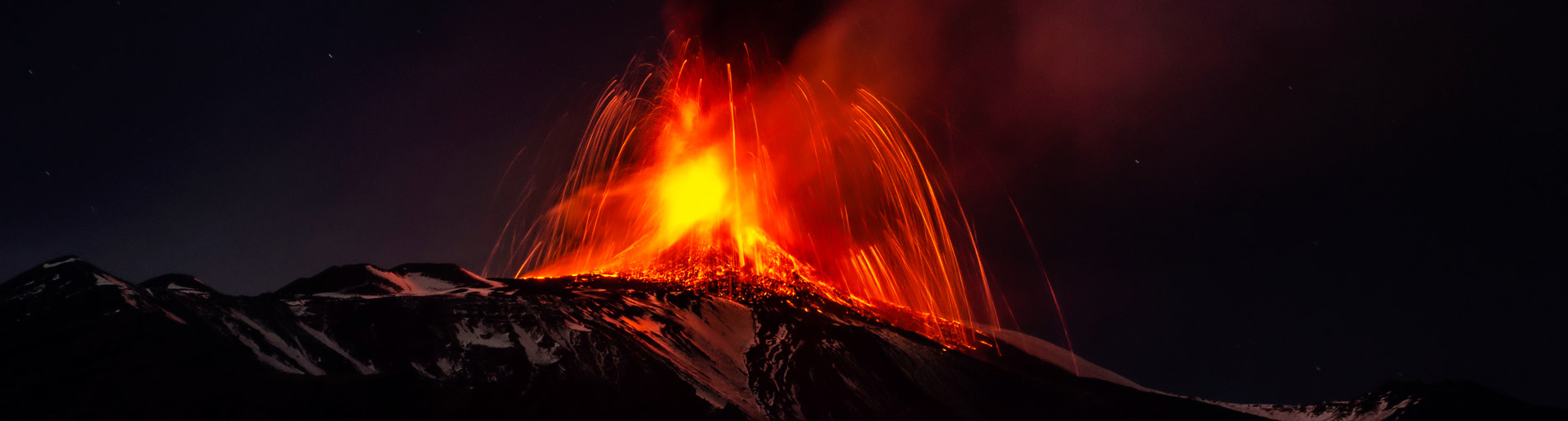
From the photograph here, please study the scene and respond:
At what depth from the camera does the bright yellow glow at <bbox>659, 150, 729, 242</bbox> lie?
60.1 m

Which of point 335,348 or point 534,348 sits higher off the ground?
point 335,348

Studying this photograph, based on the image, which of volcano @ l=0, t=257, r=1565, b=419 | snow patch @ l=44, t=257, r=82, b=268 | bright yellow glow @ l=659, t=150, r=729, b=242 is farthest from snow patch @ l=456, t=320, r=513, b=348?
bright yellow glow @ l=659, t=150, r=729, b=242

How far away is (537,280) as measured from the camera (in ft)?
180

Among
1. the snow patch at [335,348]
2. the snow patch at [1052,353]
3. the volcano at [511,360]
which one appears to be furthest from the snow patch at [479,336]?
the snow patch at [1052,353]

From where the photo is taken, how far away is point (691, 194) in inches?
2491

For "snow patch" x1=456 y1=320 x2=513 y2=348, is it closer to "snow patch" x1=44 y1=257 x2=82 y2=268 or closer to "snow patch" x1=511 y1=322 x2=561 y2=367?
"snow patch" x1=511 y1=322 x2=561 y2=367

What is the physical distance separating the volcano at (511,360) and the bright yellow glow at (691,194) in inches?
256

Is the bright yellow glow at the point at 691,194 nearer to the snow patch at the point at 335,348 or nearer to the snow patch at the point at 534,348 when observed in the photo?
the snow patch at the point at 534,348

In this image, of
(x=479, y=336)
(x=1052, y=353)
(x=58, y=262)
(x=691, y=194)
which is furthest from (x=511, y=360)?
(x=1052, y=353)

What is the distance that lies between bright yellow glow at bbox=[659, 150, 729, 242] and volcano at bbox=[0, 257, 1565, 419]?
21.3 ft

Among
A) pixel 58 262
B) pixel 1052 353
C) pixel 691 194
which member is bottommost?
pixel 1052 353

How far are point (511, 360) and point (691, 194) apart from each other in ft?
84.1

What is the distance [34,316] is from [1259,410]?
6288 centimetres

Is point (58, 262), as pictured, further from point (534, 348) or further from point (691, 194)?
point (691, 194)
